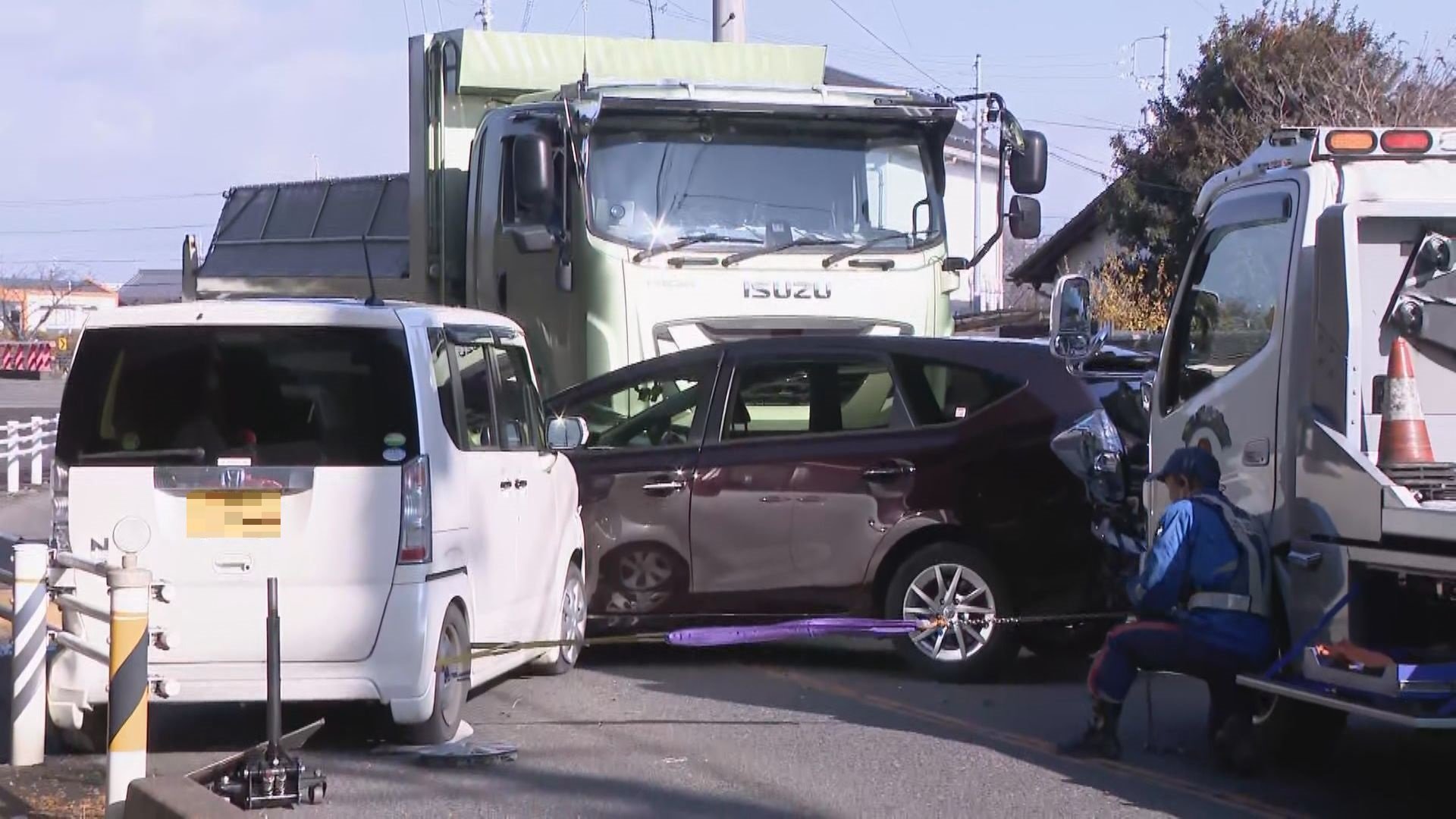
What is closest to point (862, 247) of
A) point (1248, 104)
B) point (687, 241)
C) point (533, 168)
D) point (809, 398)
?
point (687, 241)

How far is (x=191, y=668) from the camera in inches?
298

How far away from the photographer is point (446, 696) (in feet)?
26.1

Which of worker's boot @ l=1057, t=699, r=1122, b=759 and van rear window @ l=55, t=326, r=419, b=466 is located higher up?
van rear window @ l=55, t=326, r=419, b=466

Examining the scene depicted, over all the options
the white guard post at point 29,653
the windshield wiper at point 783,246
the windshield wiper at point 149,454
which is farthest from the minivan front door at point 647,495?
the white guard post at point 29,653

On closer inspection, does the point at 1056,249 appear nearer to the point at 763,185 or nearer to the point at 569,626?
the point at 763,185

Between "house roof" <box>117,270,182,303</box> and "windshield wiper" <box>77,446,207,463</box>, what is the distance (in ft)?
53.2

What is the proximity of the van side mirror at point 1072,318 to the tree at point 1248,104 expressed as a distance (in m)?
12.9

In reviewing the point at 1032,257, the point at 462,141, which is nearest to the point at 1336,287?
the point at 462,141

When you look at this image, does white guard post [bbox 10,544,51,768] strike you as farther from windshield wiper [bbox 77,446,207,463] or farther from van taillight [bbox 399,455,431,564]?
van taillight [bbox 399,455,431,564]

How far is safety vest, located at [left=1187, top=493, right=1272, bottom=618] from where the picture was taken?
7445mm

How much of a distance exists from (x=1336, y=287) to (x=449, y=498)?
3.75 meters

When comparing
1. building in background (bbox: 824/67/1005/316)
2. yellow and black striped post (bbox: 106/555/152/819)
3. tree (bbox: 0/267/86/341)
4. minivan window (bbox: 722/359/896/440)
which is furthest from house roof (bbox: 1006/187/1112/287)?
tree (bbox: 0/267/86/341)

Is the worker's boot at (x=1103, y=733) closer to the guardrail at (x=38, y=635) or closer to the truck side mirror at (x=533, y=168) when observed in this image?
the guardrail at (x=38, y=635)

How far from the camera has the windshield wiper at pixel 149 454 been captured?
7.70 m
